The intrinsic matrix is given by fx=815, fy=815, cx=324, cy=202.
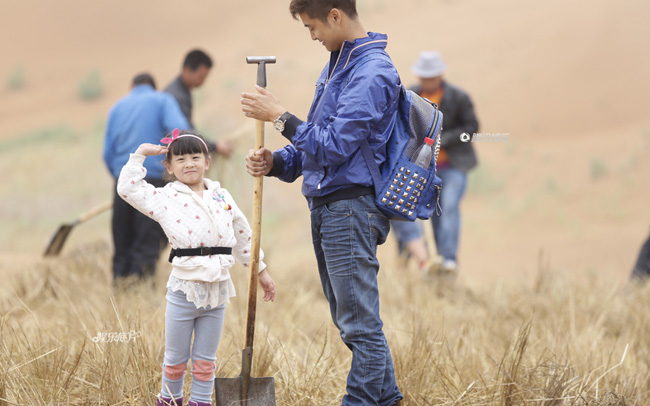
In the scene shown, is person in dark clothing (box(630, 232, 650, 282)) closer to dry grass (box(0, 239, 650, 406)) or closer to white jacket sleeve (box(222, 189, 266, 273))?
dry grass (box(0, 239, 650, 406))

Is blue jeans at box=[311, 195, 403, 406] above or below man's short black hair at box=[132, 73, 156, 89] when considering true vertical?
below

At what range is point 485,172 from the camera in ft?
75.5

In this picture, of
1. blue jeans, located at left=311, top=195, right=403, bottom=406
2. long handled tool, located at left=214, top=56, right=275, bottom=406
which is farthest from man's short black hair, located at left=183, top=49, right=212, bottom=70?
blue jeans, located at left=311, top=195, right=403, bottom=406

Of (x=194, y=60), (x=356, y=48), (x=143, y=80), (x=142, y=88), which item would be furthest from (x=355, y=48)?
(x=194, y=60)

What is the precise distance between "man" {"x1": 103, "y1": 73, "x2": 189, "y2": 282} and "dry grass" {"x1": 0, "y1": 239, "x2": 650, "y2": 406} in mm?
277

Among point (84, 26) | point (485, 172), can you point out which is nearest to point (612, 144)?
point (485, 172)

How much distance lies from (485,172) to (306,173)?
2010 cm

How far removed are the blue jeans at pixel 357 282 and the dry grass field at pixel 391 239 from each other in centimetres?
46

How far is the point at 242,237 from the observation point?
143 inches

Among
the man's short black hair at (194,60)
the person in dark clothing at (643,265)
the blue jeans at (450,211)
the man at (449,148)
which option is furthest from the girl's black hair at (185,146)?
the person in dark clothing at (643,265)

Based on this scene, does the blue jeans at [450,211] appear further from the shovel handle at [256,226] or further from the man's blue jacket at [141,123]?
the shovel handle at [256,226]

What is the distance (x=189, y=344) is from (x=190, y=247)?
431 mm

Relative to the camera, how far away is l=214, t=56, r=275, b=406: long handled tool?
350cm

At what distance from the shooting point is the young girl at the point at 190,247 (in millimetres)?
3305
